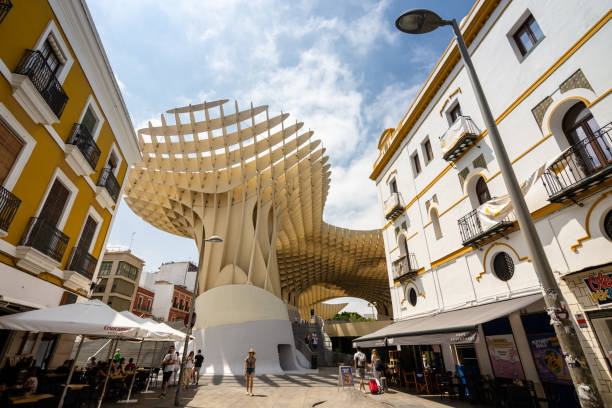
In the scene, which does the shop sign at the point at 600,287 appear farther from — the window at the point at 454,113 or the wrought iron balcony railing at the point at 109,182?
the wrought iron balcony railing at the point at 109,182

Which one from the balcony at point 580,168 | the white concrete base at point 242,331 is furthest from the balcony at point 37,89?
the white concrete base at point 242,331

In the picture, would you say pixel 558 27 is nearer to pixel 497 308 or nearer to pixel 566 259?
pixel 566 259

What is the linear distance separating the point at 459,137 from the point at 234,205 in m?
Result: 21.3

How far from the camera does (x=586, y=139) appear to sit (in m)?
7.16

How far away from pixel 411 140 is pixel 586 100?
924 cm

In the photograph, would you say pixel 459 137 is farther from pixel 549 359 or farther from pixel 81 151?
pixel 81 151

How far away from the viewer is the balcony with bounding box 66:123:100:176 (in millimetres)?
10422

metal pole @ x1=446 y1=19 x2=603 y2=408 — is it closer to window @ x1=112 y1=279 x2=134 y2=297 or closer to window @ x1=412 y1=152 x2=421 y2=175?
window @ x1=412 y1=152 x2=421 y2=175

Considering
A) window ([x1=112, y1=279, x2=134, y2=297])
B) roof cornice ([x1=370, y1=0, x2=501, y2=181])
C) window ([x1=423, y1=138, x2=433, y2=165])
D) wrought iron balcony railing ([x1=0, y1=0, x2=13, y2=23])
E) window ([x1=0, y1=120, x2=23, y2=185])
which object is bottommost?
window ([x1=0, y1=120, x2=23, y2=185])

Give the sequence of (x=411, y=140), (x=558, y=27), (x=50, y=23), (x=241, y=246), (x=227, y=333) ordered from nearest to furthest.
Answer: (x=558, y=27) → (x=50, y=23) → (x=411, y=140) → (x=227, y=333) → (x=241, y=246)

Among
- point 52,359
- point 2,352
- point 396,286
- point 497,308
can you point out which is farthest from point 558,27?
point 52,359

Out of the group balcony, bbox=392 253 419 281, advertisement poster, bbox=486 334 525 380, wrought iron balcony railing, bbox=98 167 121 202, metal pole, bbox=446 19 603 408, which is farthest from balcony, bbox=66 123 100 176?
advertisement poster, bbox=486 334 525 380

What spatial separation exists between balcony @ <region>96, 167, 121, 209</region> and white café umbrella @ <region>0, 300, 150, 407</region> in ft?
18.9

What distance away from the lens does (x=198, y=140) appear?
23562 mm
